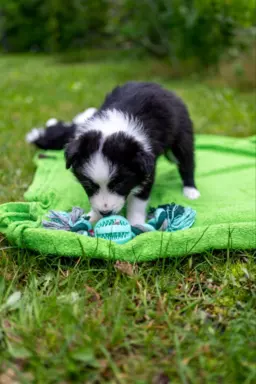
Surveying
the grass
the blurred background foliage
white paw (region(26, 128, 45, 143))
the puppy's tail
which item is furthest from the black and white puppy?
the blurred background foliage

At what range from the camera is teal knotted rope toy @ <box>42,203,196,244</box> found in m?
2.84

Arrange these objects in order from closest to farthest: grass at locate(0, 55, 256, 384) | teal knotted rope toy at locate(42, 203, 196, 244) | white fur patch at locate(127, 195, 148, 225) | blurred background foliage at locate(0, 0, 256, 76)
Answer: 1. grass at locate(0, 55, 256, 384)
2. teal knotted rope toy at locate(42, 203, 196, 244)
3. white fur patch at locate(127, 195, 148, 225)
4. blurred background foliage at locate(0, 0, 256, 76)

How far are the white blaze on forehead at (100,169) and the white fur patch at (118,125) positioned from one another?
0.79ft

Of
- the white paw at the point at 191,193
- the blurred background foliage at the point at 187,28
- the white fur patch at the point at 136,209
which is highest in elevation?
the blurred background foliage at the point at 187,28

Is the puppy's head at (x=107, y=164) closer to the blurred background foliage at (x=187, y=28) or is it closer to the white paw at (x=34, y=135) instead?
the white paw at (x=34, y=135)

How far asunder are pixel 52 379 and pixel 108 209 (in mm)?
1306

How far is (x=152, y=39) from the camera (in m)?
11.2

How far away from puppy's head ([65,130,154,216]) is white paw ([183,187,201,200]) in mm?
811

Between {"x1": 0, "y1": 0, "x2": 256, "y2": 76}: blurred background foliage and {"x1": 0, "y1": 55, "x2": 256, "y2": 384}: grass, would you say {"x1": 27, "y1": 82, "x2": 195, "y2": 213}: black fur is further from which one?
{"x1": 0, "y1": 0, "x2": 256, "y2": 76}: blurred background foliage

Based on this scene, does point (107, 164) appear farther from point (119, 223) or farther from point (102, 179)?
point (119, 223)

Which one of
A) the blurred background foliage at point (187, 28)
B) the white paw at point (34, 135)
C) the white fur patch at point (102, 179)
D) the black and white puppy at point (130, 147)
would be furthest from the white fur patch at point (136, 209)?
the blurred background foliage at point (187, 28)

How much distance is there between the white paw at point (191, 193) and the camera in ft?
12.2

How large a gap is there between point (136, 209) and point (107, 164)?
0.54 m

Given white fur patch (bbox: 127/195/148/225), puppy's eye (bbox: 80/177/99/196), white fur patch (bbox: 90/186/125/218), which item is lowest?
white fur patch (bbox: 127/195/148/225)
